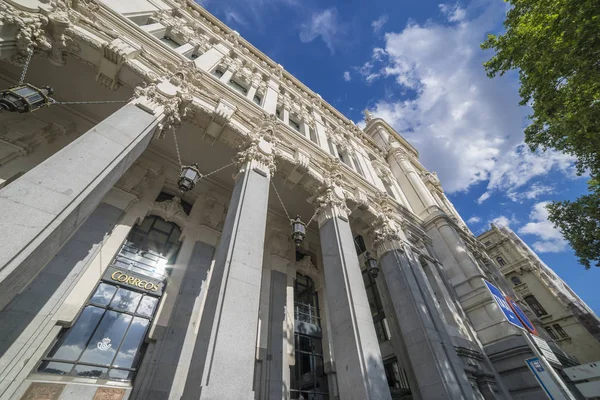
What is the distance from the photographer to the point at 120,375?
6.84 meters

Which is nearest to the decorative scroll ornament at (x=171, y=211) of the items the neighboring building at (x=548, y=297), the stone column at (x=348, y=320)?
the stone column at (x=348, y=320)

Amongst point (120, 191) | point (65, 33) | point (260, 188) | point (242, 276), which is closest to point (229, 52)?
point (65, 33)

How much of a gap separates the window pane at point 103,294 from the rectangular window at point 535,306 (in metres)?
42.6

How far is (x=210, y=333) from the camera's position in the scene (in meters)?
4.43

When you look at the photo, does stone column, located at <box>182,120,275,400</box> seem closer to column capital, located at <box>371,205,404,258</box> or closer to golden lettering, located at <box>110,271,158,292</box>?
golden lettering, located at <box>110,271,158,292</box>

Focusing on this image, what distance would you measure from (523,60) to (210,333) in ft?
46.6

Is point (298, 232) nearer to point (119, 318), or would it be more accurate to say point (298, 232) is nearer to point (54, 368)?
point (119, 318)

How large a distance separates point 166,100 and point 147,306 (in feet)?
21.8

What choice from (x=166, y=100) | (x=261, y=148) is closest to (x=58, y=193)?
(x=166, y=100)

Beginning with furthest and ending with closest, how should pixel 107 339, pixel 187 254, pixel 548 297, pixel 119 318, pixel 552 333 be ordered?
1. pixel 548 297
2. pixel 552 333
3. pixel 187 254
4. pixel 119 318
5. pixel 107 339

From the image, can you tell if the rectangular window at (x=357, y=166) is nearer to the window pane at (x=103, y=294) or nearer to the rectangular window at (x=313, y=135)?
the rectangular window at (x=313, y=135)

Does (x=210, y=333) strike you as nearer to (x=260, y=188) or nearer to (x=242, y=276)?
(x=242, y=276)

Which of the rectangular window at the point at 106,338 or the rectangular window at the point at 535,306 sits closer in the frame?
the rectangular window at the point at 106,338

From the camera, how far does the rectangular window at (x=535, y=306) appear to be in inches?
1170
